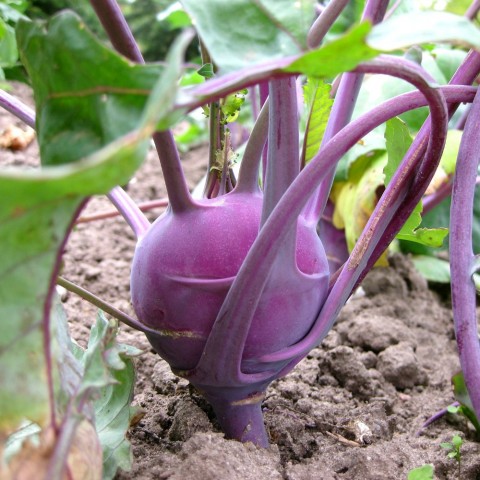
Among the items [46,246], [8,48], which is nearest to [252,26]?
[46,246]

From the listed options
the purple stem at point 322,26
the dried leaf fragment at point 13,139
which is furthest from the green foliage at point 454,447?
the dried leaf fragment at point 13,139

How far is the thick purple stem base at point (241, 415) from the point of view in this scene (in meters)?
0.65

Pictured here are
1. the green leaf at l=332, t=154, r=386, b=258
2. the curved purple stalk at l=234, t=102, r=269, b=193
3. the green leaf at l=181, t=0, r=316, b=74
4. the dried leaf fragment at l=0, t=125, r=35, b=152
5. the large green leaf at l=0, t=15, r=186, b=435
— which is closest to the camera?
the large green leaf at l=0, t=15, r=186, b=435

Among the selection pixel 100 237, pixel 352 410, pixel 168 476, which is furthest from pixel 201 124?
pixel 168 476

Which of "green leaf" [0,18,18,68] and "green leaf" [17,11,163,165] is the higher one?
"green leaf" [17,11,163,165]

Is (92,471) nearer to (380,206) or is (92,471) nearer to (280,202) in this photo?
(280,202)

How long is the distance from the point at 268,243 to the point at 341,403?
1.34ft

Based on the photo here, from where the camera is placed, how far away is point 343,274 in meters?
0.65

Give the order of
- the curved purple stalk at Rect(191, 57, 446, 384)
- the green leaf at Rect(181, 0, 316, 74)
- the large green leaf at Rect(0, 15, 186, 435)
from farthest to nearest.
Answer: the curved purple stalk at Rect(191, 57, 446, 384), the green leaf at Rect(181, 0, 316, 74), the large green leaf at Rect(0, 15, 186, 435)

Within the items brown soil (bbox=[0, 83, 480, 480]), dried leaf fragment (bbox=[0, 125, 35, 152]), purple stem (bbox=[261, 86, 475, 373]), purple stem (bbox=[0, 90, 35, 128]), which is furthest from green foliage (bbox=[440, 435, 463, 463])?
dried leaf fragment (bbox=[0, 125, 35, 152])

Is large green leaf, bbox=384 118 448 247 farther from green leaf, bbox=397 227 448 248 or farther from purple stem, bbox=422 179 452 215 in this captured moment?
purple stem, bbox=422 179 452 215

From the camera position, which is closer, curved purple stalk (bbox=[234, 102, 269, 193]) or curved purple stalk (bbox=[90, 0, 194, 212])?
curved purple stalk (bbox=[90, 0, 194, 212])

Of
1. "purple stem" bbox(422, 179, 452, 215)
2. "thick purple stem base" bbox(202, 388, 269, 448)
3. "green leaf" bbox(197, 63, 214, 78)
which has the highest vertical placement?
"green leaf" bbox(197, 63, 214, 78)

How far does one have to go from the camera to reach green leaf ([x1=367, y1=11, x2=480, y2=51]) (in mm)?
369
